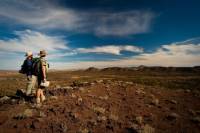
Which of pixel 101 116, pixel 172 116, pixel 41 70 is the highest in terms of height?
pixel 41 70

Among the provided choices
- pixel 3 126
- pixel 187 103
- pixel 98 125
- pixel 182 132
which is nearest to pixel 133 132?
pixel 98 125

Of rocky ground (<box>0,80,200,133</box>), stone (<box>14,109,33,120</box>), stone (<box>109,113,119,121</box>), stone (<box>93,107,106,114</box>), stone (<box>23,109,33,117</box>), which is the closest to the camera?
rocky ground (<box>0,80,200,133</box>)

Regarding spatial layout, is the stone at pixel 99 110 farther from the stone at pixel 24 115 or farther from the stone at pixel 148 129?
the stone at pixel 24 115

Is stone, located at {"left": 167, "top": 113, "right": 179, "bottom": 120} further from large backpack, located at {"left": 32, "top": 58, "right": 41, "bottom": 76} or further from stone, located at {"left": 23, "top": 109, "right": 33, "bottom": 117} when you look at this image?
large backpack, located at {"left": 32, "top": 58, "right": 41, "bottom": 76}

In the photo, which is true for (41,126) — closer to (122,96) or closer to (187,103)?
(122,96)

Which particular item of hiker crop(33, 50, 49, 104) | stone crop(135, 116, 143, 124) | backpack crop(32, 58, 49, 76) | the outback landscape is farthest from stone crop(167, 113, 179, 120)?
backpack crop(32, 58, 49, 76)

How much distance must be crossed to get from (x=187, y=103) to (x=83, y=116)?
28.8 ft

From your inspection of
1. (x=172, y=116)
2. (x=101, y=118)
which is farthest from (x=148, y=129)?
(x=172, y=116)

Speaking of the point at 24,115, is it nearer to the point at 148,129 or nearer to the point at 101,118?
the point at 101,118

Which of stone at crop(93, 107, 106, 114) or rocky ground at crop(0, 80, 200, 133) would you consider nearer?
rocky ground at crop(0, 80, 200, 133)

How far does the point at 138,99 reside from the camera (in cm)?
1520

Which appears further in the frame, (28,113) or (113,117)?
(113,117)

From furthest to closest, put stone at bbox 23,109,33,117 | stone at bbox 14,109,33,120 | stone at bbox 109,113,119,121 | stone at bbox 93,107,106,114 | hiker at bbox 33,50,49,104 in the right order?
hiker at bbox 33,50,49,104
stone at bbox 93,107,106,114
stone at bbox 109,113,119,121
stone at bbox 23,109,33,117
stone at bbox 14,109,33,120

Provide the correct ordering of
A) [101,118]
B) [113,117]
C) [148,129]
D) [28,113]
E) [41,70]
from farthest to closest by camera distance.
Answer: [41,70]
[113,117]
[101,118]
[28,113]
[148,129]
